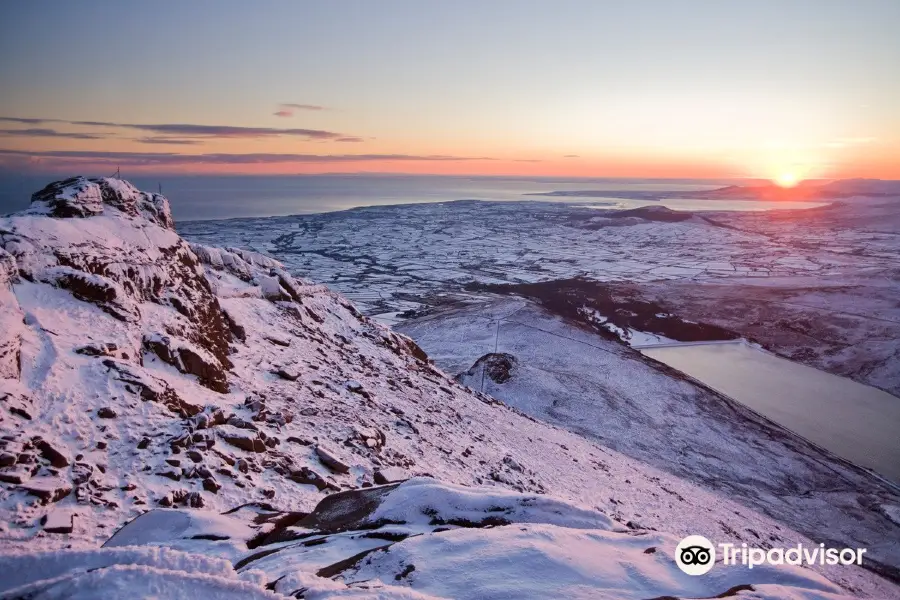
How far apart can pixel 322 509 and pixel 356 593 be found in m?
3.92

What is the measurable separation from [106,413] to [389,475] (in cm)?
709

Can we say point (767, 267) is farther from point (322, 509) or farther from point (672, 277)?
point (322, 509)

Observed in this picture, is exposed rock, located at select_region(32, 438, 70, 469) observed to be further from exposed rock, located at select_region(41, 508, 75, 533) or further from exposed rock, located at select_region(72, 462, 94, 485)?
exposed rock, located at select_region(41, 508, 75, 533)

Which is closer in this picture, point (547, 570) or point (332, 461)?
point (547, 570)

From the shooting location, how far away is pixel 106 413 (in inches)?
472

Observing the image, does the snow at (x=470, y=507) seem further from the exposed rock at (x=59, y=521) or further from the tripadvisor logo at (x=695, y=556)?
the exposed rock at (x=59, y=521)

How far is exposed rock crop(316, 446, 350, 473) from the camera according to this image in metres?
13.9

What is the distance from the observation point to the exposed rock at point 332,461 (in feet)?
45.7

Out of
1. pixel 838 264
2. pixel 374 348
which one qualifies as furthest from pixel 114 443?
pixel 838 264

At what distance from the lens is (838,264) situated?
270 ft

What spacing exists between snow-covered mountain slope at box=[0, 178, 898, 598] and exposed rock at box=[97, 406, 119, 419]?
0.04m

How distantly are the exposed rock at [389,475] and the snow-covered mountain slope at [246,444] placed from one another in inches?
1.9

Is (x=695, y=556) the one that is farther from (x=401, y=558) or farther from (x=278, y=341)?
(x=278, y=341)

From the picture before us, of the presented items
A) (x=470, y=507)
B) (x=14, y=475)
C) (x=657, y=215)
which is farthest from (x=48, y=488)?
(x=657, y=215)
